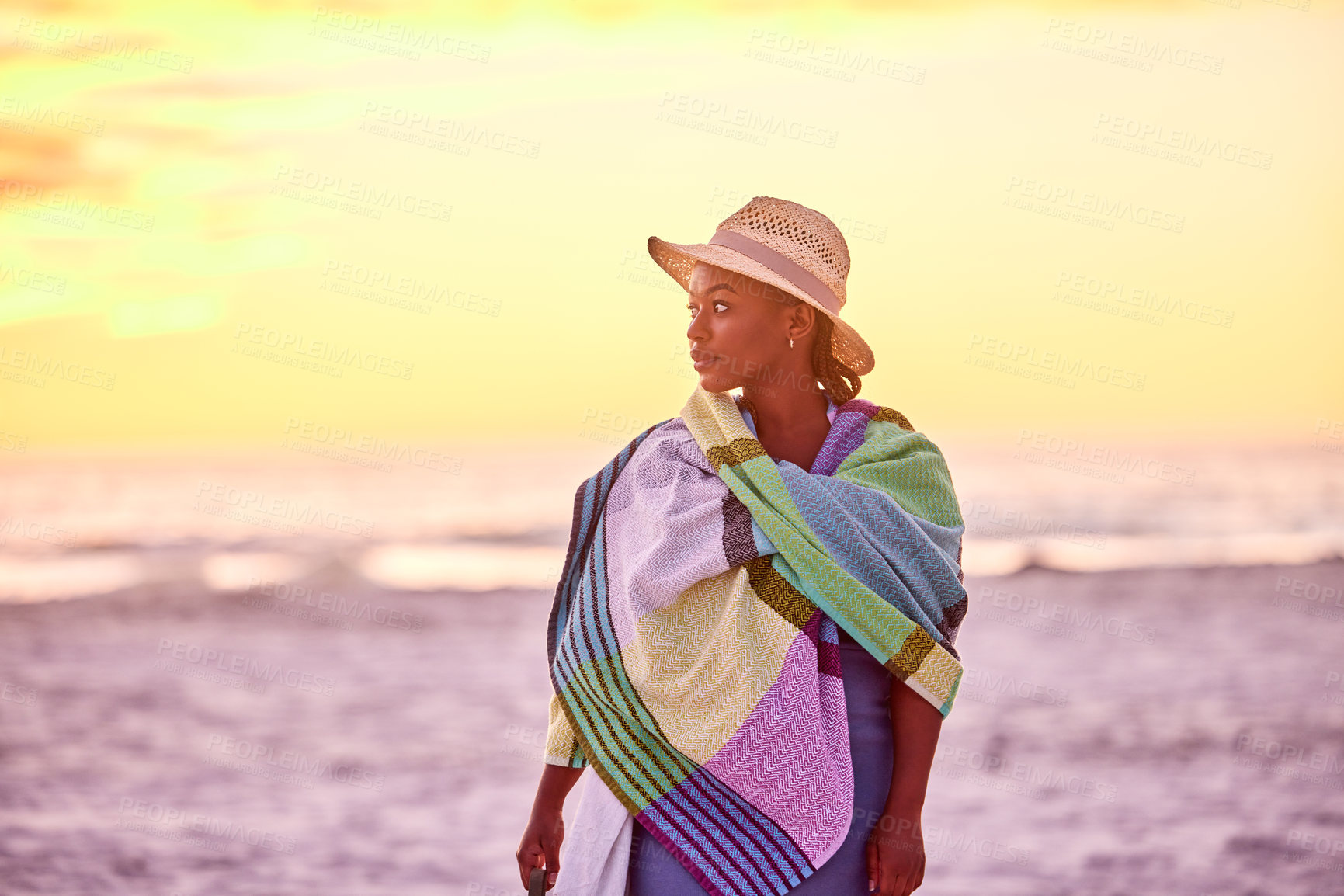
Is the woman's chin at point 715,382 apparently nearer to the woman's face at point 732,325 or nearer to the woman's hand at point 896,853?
the woman's face at point 732,325

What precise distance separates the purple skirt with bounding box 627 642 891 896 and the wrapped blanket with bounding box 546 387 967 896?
0.04 meters

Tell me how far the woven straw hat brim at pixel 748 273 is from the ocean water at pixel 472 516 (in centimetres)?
947

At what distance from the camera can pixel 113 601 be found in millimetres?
13648

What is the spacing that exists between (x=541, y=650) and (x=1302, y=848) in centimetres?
629

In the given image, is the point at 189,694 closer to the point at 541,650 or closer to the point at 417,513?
the point at 541,650

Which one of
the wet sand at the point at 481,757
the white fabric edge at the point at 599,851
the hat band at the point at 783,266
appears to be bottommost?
the wet sand at the point at 481,757

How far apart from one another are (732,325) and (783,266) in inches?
5.1

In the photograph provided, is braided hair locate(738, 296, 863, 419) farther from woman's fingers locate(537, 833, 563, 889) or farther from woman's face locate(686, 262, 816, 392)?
woman's fingers locate(537, 833, 563, 889)

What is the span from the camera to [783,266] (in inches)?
87.0

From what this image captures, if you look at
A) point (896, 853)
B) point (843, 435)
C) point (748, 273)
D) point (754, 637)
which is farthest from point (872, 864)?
point (748, 273)

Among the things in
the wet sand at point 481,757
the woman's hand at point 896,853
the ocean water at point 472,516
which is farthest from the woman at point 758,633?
the ocean water at point 472,516

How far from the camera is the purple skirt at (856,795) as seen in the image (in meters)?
2.15

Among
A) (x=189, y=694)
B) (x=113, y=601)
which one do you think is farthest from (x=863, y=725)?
(x=113, y=601)

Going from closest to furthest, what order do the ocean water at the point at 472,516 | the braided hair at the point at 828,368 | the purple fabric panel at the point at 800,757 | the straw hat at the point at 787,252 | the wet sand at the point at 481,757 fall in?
the purple fabric panel at the point at 800,757
the straw hat at the point at 787,252
the braided hair at the point at 828,368
the wet sand at the point at 481,757
the ocean water at the point at 472,516
